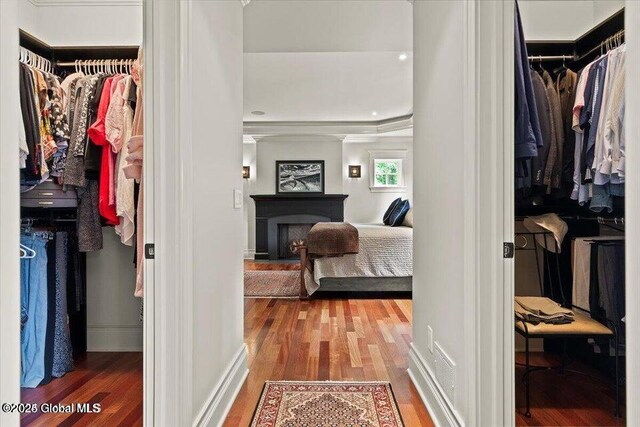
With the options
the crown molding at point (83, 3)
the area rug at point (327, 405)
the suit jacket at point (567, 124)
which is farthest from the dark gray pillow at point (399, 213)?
the crown molding at point (83, 3)

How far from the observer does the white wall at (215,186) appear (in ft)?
5.00

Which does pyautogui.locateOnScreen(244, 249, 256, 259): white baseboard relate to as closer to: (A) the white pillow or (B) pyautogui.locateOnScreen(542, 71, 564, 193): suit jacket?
(A) the white pillow

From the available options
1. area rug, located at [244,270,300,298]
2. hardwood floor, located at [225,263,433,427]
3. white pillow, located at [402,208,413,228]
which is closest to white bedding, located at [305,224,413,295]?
hardwood floor, located at [225,263,433,427]

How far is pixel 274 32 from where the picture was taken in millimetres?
3082

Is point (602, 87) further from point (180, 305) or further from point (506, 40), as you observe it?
point (180, 305)

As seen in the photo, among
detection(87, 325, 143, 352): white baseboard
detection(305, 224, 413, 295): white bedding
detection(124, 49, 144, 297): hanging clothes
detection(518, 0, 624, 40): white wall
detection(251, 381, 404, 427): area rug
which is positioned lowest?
detection(251, 381, 404, 427): area rug

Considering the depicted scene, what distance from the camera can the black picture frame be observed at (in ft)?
24.6

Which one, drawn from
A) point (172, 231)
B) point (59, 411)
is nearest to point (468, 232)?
point (172, 231)

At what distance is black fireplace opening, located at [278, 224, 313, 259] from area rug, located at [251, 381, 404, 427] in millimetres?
5227

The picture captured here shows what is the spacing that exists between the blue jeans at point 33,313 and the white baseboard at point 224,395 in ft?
2.78

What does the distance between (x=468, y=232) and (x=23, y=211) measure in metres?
2.30

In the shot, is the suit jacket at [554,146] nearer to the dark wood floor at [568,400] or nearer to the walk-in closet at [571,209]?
the walk-in closet at [571,209]

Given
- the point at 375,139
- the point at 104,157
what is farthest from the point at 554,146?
the point at 375,139

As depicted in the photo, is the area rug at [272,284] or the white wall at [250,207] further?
the white wall at [250,207]
